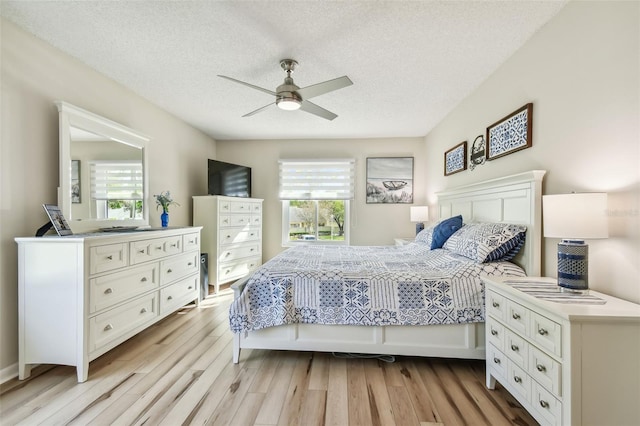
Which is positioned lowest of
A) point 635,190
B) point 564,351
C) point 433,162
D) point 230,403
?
point 230,403

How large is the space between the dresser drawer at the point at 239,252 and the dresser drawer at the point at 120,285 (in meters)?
1.38

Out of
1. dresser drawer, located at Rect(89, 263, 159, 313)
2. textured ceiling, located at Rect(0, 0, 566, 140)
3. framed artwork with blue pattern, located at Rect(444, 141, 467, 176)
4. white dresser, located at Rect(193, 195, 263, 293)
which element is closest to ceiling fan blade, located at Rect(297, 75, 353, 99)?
textured ceiling, located at Rect(0, 0, 566, 140)

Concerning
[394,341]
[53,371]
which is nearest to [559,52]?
[394,341]

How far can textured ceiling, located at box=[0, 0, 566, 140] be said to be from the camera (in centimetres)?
170

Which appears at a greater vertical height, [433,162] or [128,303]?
[433,162]

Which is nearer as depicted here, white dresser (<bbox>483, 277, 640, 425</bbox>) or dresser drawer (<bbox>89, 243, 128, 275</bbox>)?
white dresser (<bbox>483, 277, 640, 425</bbox>)

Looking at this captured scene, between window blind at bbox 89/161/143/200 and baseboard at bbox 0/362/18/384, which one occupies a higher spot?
window blind at bbox 89/161/143/200

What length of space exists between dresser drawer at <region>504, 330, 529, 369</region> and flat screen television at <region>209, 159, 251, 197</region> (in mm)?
3829

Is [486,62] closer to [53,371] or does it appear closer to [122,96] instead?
[122,96]

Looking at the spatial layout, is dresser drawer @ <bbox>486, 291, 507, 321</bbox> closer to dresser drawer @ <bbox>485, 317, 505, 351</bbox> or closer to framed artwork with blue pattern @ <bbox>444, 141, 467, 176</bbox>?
dresser drawer @ <bbox>485, 317, 505, 351</bbox>

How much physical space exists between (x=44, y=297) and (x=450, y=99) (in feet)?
13.2

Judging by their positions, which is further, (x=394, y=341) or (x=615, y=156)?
(x=394, y=341)

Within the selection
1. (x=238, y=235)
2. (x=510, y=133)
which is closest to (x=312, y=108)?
(x=510, y=133)

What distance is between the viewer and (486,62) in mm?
2301
